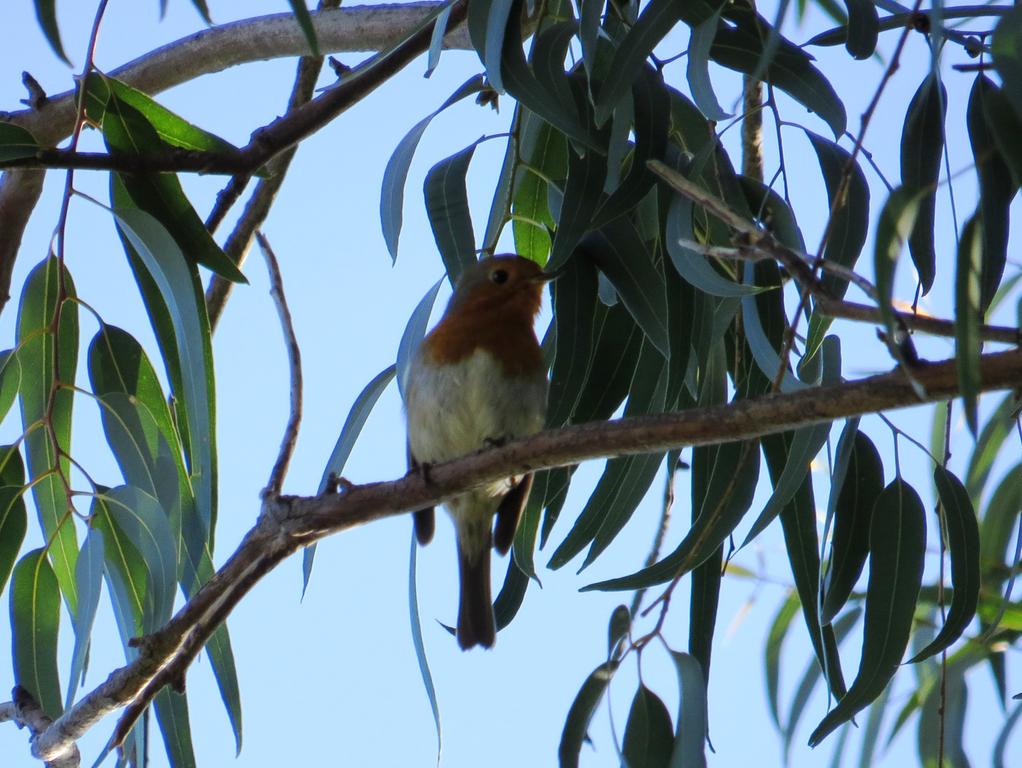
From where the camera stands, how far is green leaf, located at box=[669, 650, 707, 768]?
93.1 inches

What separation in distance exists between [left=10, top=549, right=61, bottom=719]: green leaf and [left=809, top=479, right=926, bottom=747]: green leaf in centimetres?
180

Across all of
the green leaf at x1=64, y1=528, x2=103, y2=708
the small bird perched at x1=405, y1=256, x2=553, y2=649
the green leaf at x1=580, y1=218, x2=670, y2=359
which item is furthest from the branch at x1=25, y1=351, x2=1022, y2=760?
the small bird perched at x1=405, y1=256, x2=553, y2=649

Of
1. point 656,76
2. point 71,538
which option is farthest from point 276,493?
point 656,76

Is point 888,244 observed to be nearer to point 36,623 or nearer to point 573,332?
point 573,332

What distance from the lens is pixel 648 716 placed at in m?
2.72

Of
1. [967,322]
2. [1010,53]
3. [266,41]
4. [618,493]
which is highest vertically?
[266,41]

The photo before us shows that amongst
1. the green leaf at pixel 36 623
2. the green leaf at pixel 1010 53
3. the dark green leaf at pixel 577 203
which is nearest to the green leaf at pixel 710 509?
the dark green leaf at pixel 577 203

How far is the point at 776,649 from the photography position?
3734mm

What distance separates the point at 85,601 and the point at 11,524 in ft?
1.79

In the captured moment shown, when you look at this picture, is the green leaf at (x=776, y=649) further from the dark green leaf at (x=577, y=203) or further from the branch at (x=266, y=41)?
the branch at (x=266, y=41)

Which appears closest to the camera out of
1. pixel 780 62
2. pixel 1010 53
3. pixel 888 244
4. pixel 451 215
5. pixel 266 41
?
pixel 888 244

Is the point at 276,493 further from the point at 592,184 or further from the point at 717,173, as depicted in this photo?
the point at 717,173

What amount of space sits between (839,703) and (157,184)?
1.97 metres

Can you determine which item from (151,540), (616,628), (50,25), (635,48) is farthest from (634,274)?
(50,25)
